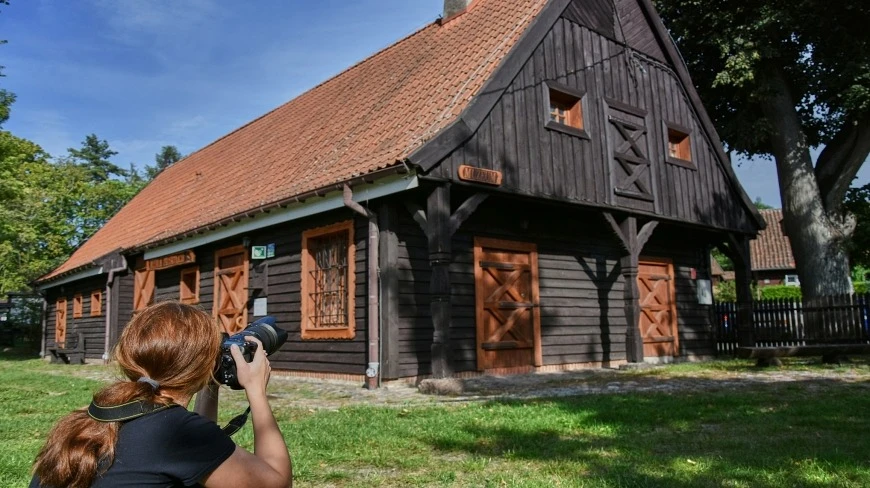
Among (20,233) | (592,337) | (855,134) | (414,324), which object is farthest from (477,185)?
(20,233)

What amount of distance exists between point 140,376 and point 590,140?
10.9 m

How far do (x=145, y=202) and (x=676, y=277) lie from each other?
15731 mm

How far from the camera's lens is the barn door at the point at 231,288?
42.1 ft

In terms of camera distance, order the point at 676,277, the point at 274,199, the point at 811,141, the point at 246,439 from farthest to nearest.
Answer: the point at 811,141
the point at 676,277
the point at 274,199
the point at 246,439

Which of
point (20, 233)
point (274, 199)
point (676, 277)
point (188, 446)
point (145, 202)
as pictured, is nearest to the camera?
point (188, 446)

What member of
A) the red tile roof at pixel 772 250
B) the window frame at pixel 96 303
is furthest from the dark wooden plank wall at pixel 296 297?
the red tile roof at pixel 772 250

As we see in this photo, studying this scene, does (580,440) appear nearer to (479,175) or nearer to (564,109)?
(479,175)

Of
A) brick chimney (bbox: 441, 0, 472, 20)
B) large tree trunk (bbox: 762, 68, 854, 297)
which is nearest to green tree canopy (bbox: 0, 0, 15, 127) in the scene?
brick chimney (bbox: 441, 0, 472, 20)

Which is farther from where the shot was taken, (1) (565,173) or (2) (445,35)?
(2) (445,35)

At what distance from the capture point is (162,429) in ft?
5.71

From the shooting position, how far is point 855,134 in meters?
18.1

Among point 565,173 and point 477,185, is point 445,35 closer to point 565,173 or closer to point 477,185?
point 565,173

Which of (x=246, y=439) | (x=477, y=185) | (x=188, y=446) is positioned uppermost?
(x=477, y=185)

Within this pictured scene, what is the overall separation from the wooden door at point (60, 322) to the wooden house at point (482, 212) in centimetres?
656
